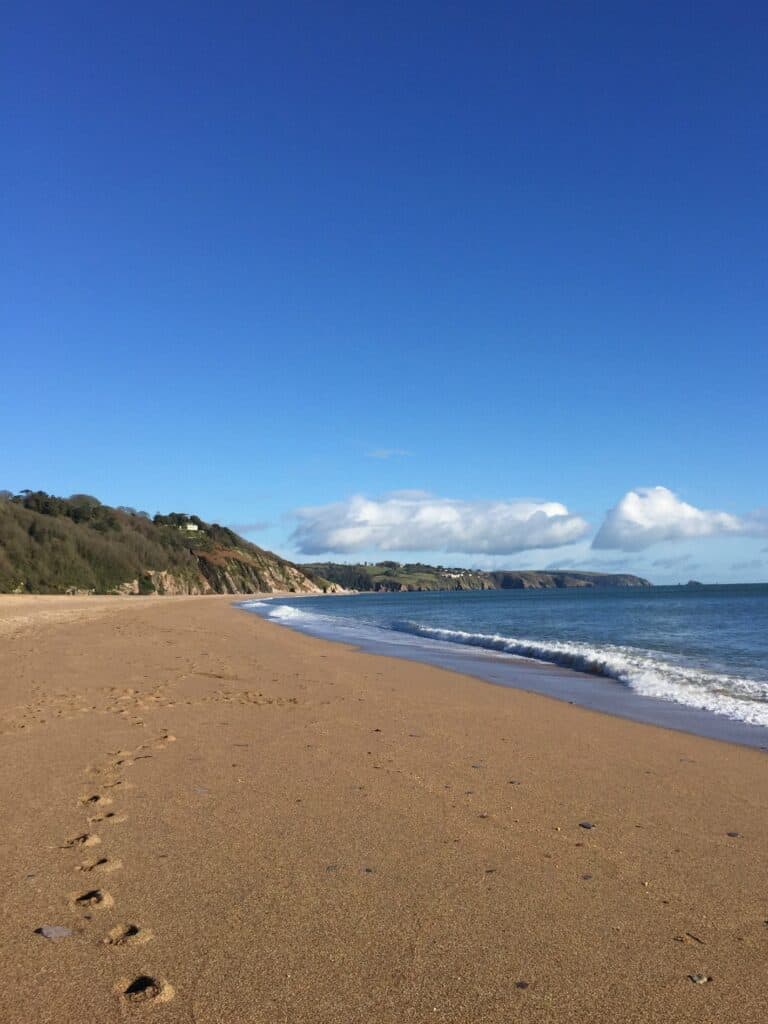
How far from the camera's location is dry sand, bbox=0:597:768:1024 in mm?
3252

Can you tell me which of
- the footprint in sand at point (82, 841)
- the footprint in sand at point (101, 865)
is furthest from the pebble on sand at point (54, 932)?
the footprint in sand at point (82, 841)

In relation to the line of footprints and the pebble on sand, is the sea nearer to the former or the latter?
the line of footprints

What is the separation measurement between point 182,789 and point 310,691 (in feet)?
21.9

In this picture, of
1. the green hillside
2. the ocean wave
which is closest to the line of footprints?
the ocean wave

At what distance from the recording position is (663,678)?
16.9m

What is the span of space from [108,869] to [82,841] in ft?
1.95

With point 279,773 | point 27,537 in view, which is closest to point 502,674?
point 279,773

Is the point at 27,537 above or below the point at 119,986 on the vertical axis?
above

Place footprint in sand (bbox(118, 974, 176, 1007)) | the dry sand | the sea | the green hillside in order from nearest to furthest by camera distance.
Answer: footprint in sand (bbox(118, 974, 176, 1007))
the dry sand
the sea
the green hillside

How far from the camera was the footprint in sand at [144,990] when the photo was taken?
3121 millimetres

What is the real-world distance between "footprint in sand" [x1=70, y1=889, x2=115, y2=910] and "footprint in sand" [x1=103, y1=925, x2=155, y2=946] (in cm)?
28

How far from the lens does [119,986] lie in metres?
3.21

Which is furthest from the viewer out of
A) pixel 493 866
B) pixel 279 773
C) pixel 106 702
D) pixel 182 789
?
pixel 106 702

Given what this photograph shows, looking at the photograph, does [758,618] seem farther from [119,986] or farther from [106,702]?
[119,986]
